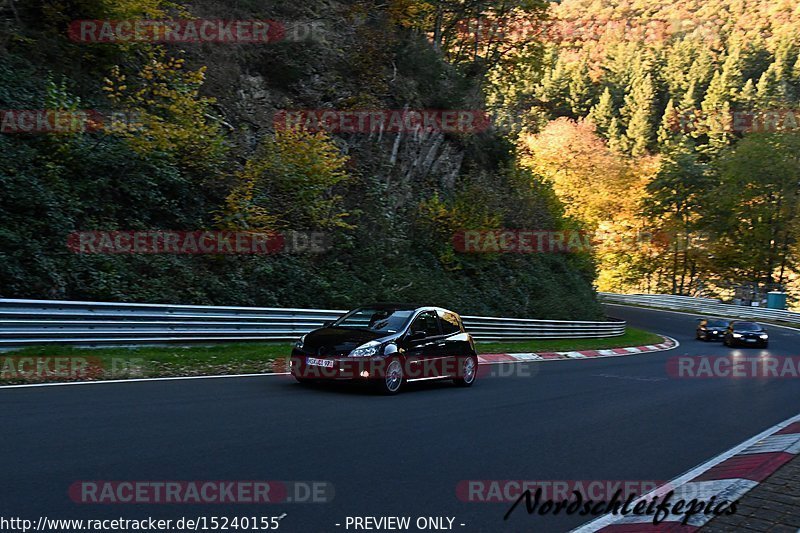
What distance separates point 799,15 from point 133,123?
14177 cm

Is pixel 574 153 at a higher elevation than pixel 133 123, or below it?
higher

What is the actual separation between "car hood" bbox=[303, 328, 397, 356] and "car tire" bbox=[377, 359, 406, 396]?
0.45 meters

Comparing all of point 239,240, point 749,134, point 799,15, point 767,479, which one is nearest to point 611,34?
point 799,15

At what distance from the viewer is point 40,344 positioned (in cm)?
1235

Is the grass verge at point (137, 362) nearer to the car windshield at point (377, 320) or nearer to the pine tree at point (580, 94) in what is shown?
the car windshield at point (377, 320)

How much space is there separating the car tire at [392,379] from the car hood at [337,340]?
45 centimetres

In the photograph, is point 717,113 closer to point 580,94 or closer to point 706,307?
point 580,94

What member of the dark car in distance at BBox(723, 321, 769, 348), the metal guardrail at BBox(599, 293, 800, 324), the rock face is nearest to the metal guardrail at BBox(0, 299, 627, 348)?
the rock face

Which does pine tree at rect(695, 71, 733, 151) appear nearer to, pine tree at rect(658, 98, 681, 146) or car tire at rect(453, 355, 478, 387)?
pine tree at rect(658, 98, 681, 146)

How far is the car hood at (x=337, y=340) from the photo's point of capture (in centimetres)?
1155

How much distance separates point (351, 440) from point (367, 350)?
3.74 metres

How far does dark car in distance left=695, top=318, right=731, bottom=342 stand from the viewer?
37188mm

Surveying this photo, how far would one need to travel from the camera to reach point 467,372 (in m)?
14.0

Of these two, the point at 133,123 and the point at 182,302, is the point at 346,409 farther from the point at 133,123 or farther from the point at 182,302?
the point at 133,123
